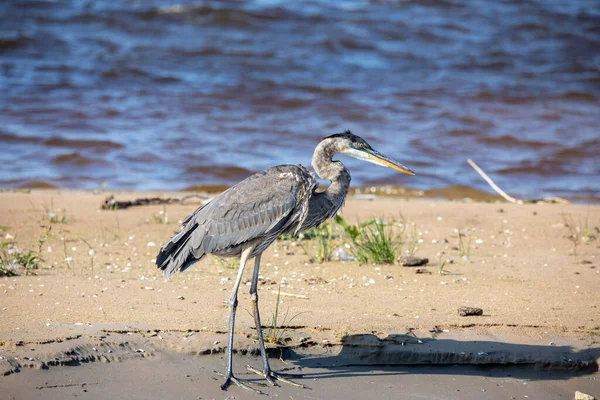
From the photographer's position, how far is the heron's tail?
213 inches

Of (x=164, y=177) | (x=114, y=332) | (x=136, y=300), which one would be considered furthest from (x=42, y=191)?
(x=114, y=332)

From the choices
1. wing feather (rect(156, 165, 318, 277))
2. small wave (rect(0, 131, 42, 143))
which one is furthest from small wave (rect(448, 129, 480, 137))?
wing feather (rect(156, 165, 318, 277))

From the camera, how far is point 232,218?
5.46 m

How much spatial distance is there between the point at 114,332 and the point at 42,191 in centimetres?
606

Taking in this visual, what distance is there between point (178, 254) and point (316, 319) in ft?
3.91

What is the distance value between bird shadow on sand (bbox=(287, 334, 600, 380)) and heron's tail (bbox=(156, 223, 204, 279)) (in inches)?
39.6

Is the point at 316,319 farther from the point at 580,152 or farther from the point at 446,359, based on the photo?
the point at 580,152

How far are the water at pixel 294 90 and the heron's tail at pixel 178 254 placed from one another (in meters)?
6.05

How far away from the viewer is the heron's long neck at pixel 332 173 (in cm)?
569

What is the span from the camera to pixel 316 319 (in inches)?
229

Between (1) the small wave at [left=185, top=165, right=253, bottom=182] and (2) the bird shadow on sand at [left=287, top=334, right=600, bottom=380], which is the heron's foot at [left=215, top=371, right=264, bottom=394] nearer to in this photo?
(2) the bird shadow on sand at [left=287, top=334, right=600, bottom=380]

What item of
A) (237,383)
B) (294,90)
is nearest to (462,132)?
(294,90)

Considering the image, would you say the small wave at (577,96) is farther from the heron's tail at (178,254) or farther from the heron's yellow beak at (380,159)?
the heron's tail at (178,254)

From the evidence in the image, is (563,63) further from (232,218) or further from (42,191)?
(232,218)
